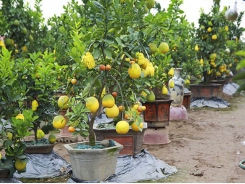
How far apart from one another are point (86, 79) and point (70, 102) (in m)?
0.26

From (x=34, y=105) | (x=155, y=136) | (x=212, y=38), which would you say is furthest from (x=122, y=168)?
(x=212, y=38)

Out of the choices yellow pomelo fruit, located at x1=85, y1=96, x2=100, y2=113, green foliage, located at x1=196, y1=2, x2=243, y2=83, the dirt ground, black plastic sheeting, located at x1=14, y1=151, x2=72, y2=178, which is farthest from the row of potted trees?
green foliage, located at x1=196, y1=2, x2=243, y2=83

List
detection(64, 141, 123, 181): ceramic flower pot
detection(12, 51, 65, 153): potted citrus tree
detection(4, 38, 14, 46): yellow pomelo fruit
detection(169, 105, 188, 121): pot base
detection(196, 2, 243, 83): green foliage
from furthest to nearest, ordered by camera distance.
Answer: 1. detection(196, 2, 243, 83): green foliage
2. detection(169, 105, 188, 121): pot base
3. detection(4, 38, 14, 46): yellow pomelo fruit
4. detection(12, 51, 65, 153): potted citrus tree
5. detection(64, 141, 123, 181): ceramic flower pot

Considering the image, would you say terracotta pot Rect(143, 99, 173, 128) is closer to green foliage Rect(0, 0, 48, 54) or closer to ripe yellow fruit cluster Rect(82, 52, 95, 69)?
green foliage Rect(0, 0, 48, 54)

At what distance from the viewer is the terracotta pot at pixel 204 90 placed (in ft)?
37.8

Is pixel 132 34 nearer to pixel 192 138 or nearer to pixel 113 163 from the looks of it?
pixel 113 163

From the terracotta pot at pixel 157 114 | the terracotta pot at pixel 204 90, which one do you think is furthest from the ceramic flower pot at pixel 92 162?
the terracotta pot at pixel 204 90

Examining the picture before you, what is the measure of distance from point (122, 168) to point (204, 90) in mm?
7242

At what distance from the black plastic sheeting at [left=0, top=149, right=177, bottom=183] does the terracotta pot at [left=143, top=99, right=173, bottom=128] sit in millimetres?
1453

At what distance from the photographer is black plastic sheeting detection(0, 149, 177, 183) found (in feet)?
15.1

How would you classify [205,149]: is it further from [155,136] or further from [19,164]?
[19,164]

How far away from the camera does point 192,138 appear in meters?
7.11

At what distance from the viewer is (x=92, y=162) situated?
404cm

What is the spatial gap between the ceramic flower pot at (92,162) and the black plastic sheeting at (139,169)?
0.66 feet
